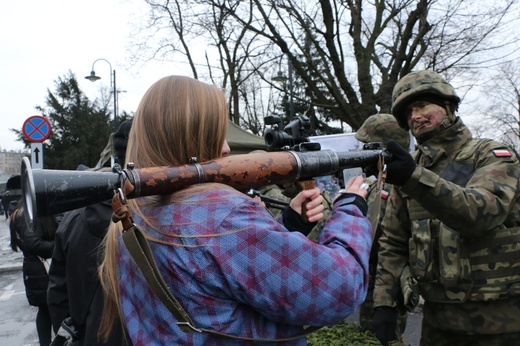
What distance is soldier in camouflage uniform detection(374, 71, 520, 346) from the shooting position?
2184 millimetres

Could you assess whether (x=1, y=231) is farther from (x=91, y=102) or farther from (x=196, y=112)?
(x=196, y=112)

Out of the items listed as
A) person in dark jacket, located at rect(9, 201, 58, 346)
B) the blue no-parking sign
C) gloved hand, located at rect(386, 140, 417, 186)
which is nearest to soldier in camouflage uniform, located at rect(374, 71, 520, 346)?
gloved hand, located at rect(386, 140, 417, 186)

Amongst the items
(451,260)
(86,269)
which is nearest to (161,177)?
(86,269)

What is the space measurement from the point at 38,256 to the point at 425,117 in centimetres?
416

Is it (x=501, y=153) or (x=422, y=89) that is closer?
(x=501, y=153)

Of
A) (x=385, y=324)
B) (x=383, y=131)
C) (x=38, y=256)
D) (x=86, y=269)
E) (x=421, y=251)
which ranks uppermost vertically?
(x=383, y=131)

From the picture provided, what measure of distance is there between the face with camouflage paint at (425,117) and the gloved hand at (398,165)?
2.06ft

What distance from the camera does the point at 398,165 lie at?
6.72 feet

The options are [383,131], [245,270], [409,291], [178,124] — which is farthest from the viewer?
[383,131]

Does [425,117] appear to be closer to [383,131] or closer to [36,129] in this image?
[383,131]

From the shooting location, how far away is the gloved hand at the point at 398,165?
2018 millimetres

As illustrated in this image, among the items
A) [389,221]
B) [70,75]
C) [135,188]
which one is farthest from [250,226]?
[70,75]

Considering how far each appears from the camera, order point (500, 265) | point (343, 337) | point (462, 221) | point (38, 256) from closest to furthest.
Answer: point (462, 221) → point (500, 265) → point (343, 337) → point (38, 256)

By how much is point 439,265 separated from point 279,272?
1.49 m
